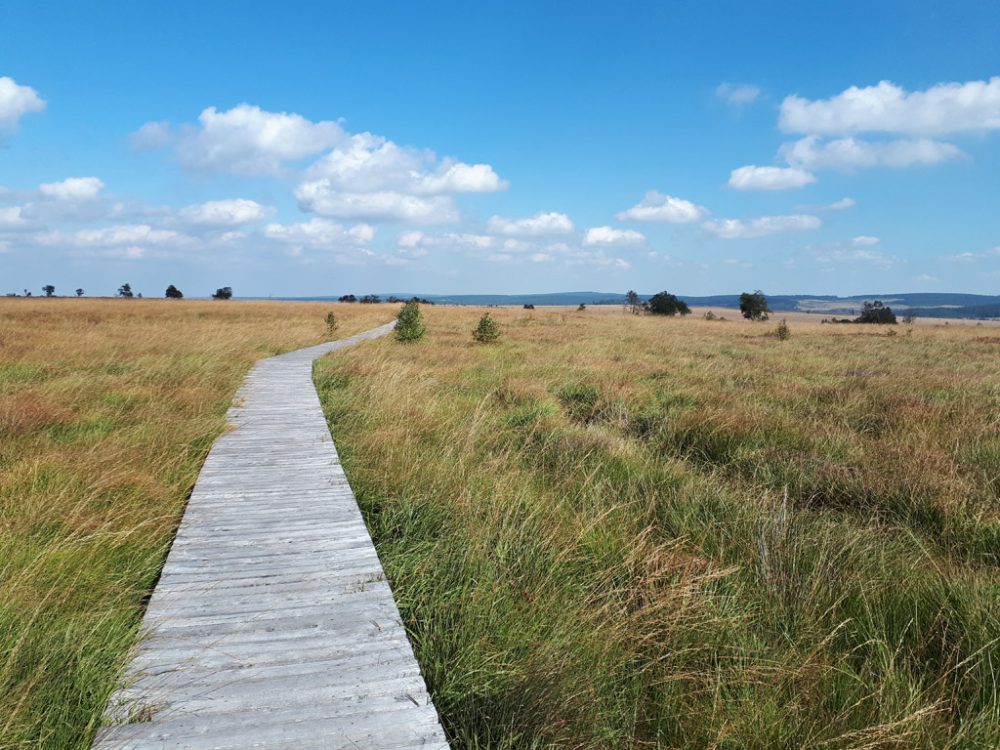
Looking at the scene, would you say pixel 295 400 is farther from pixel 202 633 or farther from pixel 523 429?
pixel 202 633

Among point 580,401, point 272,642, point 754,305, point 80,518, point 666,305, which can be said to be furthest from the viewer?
point 666,305

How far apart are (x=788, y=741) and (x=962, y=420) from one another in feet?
23.0

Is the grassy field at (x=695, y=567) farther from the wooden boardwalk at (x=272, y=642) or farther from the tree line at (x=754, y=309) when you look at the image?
the tree line at (x=754, y=309)

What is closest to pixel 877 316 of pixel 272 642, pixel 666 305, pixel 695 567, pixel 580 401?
pixel 666 305

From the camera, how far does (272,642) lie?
258 centimetres

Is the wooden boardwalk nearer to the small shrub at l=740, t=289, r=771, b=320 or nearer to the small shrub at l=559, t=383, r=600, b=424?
the small shrub at l=559, t=383, r=600, b=424

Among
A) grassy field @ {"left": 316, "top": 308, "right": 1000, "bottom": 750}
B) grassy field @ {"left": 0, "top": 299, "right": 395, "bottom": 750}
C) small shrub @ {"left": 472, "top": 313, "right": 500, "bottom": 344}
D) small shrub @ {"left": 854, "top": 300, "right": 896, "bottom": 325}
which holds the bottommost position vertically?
grassy field @ {"left": 316, "top": 308, "right": 1000, "bottom": 750}

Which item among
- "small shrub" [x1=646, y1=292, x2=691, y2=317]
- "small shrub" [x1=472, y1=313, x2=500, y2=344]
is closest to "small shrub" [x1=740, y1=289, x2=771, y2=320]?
"small shrub" [x1=646, y1=292, x2=691, y2=317]

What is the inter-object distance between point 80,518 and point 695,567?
161 inches

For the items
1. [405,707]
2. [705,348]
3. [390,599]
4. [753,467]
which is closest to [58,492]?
[390,599]

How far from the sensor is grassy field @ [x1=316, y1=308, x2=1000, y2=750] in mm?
2350

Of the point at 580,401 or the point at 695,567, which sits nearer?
the point at 695,567

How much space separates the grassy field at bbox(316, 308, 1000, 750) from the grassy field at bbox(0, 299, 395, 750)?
4.75ft

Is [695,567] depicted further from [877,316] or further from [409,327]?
[877,316]
